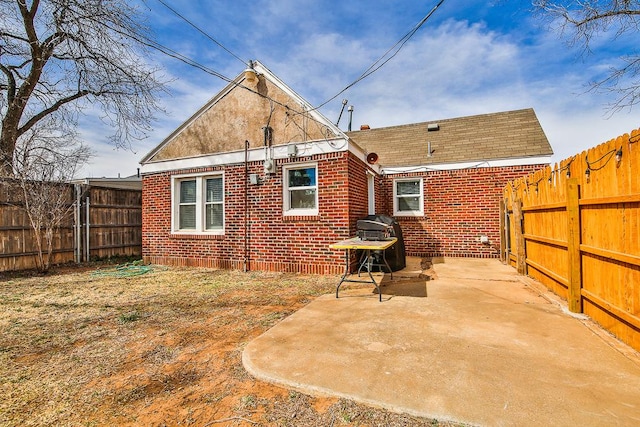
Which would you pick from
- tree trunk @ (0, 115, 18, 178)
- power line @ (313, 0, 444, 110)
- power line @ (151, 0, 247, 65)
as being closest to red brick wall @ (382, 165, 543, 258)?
power line @ (313, 0, 444, 110)

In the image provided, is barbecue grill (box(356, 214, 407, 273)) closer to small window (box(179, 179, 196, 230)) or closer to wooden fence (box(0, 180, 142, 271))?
small window (box(179, 179, 196, 230))

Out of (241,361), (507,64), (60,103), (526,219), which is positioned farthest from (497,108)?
(60,103)

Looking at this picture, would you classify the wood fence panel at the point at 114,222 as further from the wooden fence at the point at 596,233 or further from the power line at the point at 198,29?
the wooden fence at the point at 596,233

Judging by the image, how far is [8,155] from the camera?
8703mm

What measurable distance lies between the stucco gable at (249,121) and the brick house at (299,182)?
0.10ft

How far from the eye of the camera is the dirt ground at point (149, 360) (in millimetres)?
2059

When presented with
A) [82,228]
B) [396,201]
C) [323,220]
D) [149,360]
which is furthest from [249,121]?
[82,228]

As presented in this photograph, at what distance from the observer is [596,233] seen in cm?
347

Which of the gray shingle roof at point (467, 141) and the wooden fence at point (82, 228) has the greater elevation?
the gray shingle roof at point (467, 141)

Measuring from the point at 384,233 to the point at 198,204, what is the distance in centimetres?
560

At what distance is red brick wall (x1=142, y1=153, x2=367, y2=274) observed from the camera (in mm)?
6891

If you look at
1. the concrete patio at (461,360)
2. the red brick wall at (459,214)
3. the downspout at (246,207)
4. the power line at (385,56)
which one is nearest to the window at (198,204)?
the downspout at (246,207)

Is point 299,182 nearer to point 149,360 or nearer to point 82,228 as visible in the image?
point 149,360

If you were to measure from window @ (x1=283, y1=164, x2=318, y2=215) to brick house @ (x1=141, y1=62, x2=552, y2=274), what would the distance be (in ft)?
0.09
